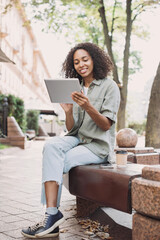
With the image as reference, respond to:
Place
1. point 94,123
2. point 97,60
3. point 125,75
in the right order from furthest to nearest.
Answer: point 125,75, point 97,60, point 94,123

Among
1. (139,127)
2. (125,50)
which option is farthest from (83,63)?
(139,127)

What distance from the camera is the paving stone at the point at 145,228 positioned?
7.88ft

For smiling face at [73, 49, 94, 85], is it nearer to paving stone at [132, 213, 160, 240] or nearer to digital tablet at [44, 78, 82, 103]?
digital tablet at [44, 78, 82, 103]

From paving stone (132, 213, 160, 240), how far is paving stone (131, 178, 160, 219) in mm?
53

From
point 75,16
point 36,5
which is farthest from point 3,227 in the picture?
point 75,16

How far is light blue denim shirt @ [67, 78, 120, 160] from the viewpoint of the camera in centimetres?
343

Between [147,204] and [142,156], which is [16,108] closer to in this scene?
[142,156]

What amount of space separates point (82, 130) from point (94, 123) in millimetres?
160

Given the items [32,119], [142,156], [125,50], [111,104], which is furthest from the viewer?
[32,119]

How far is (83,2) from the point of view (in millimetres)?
11461

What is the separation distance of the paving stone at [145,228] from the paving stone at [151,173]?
29 centimetres

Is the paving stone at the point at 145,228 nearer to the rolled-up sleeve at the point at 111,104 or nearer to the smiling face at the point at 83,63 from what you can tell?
the rolled-up sleeve at the point at 111,104

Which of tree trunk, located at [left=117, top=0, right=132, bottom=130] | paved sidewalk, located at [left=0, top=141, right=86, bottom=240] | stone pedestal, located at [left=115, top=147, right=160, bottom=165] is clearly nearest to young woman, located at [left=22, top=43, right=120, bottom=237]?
paved sidewalk, located at [left=0, top=141, right=86, bottom=240]

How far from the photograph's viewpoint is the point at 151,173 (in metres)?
2.54
